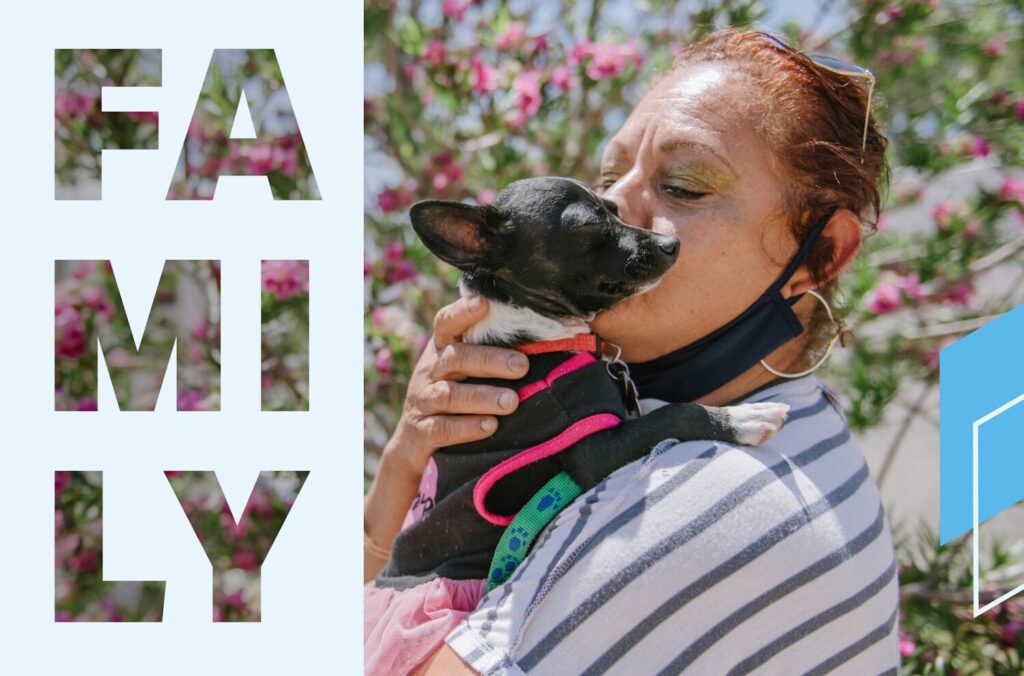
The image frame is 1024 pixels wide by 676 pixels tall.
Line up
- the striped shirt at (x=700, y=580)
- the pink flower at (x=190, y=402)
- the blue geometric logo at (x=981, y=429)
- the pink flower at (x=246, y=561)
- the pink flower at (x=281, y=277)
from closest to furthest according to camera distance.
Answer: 1. the striped shirt at (x=700, y=580)
2. the blue geometric logo at (x=981, y=429)
3. the pink flower at (x=281, y=277)
4. the pink flower at (x=190, y=402)
5. the pink flower at (x=246, y=561)

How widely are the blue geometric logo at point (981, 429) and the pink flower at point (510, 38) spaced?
200cm

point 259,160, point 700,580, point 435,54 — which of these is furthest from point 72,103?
point 700,580

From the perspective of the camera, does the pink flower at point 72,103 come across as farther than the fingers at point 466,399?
Yes

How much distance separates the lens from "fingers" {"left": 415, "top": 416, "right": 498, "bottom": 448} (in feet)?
5.48

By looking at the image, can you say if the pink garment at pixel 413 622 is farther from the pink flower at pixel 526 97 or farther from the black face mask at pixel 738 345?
the pink flower at pixel 526 97

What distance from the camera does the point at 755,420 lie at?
60.9 inches

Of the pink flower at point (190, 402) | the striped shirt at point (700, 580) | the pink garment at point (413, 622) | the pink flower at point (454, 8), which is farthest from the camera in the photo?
the pink flower at point (454, 8)

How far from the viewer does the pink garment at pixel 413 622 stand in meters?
1.49

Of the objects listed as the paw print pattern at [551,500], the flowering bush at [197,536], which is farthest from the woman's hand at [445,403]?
the flowering bush at [197,536]

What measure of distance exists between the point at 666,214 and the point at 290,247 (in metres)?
1.64

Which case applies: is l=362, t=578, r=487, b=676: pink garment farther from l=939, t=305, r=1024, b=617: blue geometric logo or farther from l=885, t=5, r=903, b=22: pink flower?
l=885, t=5, r=903, b=22: pink flower

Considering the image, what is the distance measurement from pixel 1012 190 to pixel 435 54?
2.25 metres

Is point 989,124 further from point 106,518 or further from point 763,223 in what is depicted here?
point 106,518

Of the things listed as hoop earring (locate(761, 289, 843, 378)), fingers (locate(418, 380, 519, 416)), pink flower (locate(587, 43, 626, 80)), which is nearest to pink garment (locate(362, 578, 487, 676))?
fingers (locate(418, 380, 519, 416))
